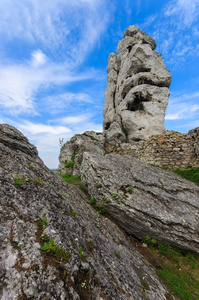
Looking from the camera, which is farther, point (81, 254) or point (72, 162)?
point (72, 162)

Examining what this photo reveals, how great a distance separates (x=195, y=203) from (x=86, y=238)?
840cm

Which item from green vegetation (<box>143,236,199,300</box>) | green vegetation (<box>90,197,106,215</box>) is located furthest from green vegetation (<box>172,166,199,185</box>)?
green vegetation (<box>90,197,106,215</box>)

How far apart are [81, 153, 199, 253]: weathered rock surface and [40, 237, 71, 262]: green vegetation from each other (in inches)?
225

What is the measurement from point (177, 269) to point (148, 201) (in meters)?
3.58

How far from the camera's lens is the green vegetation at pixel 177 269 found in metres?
5.87

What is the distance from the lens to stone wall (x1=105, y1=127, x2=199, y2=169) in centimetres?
1584

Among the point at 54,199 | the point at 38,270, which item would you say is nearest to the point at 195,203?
the point at 54,199

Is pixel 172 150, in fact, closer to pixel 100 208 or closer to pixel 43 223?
pixel 100 208

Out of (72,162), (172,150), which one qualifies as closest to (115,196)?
(172,150)

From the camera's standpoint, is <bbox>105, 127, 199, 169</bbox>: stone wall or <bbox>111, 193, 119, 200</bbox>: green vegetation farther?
<bbox>105, 127, 199, 169</bbox>: stone wall

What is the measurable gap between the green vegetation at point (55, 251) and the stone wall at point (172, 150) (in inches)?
656

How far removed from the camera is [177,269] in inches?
280

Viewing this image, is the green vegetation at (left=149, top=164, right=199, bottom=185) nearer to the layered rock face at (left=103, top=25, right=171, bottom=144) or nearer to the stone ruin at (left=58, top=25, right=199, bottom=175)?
the stone ruin at (left=58, top=25, right=199, bottom=175)

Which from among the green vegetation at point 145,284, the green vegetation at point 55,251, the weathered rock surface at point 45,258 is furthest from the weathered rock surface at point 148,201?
the green vegetation at point 55,251
